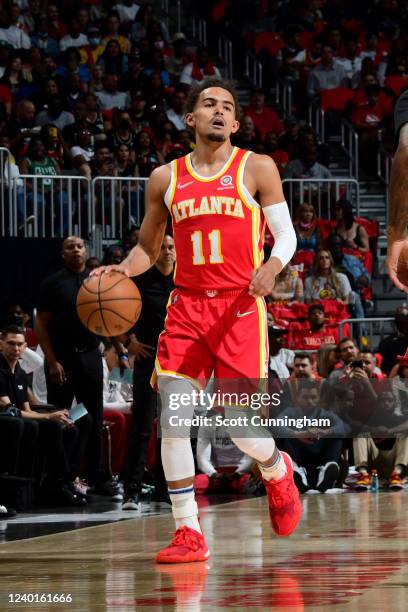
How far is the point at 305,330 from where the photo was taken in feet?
48.1

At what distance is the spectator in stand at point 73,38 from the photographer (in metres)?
20.0

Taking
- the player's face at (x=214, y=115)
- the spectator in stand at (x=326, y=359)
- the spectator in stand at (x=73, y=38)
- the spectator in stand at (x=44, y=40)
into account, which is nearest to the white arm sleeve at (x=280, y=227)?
the player's face at (x=214, y=115)

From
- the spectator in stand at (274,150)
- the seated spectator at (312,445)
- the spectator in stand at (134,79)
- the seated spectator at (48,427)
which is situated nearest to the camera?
the seated spectator at (48,427)

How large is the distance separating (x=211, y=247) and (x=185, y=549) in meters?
1.48

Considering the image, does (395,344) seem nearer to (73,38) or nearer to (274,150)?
(274,150)

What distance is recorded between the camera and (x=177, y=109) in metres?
19.3

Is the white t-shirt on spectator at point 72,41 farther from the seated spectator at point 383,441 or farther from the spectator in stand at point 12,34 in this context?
the seated spectator at point 383,441

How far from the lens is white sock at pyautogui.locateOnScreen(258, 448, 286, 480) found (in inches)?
263

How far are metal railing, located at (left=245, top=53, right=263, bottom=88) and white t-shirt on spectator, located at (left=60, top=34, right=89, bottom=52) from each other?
10.3 ft

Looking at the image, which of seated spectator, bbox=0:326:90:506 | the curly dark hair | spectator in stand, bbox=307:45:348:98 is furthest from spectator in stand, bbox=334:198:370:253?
the curly dark hair

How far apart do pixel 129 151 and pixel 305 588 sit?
39.9 ft

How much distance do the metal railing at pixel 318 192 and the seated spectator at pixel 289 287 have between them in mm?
1884

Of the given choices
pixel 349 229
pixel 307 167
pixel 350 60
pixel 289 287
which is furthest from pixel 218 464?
pixel 350 60

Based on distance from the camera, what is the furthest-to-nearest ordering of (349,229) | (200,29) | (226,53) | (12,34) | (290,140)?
1. (200,29)
2. (226,53)
3. (12,34)
4. (290,140)
5. (349,229)
